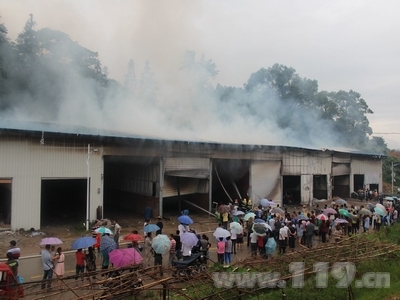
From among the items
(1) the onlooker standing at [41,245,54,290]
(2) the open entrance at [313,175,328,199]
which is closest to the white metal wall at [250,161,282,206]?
(2) the open entrance at [313,175,328,199]

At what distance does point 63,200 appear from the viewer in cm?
2238

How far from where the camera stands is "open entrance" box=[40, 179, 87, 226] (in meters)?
18.1

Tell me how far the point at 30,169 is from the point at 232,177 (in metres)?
12.4

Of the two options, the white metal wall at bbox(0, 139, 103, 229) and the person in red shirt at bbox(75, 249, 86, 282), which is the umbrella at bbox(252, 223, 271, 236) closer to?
the person in red shirt at bbox(75, 249, 86, 282)

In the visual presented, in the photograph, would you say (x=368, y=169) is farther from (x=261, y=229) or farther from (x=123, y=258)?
(x=123, y=258)

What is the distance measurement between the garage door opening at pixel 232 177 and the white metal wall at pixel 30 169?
29.2ft

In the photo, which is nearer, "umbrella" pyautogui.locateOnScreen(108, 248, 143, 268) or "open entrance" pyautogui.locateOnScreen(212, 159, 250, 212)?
"umbrella" pyautogui.locateOnScreen(108, 248, 143, 268)

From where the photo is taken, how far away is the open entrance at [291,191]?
2528 centimetres

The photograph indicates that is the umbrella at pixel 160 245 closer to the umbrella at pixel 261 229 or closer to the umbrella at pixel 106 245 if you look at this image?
the umbrella at pixel 106 245

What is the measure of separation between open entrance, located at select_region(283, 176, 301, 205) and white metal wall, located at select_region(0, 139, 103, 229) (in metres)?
15.3

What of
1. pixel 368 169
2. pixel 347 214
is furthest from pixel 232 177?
pixel 368 169

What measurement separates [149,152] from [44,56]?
57.3 ft

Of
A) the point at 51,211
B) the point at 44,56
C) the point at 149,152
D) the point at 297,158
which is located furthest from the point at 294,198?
the point at 44,56

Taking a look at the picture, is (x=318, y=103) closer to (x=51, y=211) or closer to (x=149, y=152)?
(x=149, y=152)
